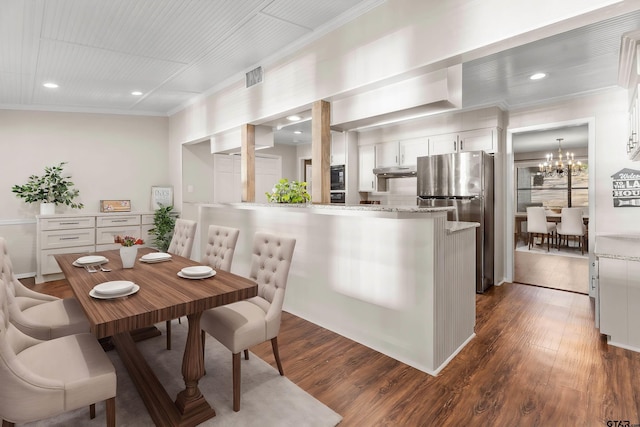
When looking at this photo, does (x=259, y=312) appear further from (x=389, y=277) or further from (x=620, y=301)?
(x=620, y=301)

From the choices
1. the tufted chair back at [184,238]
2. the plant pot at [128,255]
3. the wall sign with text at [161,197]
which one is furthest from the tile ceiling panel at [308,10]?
the wall sign with text at [161,197]

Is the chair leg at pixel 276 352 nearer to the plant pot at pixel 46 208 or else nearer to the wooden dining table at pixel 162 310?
the wooden dining table at pixel 162 310

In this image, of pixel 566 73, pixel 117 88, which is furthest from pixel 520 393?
pixel 117 88

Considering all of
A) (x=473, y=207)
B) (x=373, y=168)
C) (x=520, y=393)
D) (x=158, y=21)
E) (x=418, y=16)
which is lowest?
(x=520, y=393)

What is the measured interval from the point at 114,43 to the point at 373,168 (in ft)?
13.2

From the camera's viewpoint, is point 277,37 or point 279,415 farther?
point 277,37

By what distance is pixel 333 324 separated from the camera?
9.89ft

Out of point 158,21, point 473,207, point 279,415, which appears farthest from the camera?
point 473,207

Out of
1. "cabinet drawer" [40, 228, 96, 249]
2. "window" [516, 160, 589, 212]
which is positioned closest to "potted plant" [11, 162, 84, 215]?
"cabinet drawer" [40, 228, 96, 249]

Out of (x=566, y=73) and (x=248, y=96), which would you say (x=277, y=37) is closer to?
(x=248, y=96)

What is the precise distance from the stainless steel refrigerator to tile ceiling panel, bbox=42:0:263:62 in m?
3.05

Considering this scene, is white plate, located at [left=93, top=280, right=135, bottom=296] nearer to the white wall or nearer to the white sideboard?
the white sideboard

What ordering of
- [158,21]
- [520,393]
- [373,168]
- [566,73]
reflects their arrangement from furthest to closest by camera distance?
[373,168] < [566,73] < [158,21] < [520,393]

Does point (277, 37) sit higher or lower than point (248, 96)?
higher
